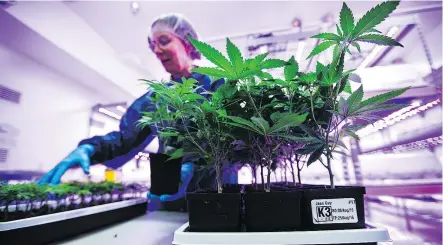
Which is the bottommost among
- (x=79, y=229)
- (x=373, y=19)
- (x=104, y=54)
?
(x=79, y=229)

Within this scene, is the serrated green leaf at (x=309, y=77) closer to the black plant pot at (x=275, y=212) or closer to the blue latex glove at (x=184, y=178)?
the black plant pot at (x=275, y=212)

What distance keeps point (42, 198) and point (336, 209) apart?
1.03m

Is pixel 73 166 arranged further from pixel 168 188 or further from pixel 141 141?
pixel 168 188

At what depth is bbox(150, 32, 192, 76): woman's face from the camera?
5.98ft

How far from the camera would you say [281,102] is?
62 centimetres

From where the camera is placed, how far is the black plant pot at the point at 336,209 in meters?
0.54

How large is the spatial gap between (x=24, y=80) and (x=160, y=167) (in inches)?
75.0

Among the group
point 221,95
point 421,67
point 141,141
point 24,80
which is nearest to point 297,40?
point 421,67

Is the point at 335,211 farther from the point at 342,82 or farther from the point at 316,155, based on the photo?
the point at 342,82

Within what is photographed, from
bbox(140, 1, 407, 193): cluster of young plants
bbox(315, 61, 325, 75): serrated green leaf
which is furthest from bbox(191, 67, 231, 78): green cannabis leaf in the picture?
bbox(315, 61, 325, 75): serrated green leaf

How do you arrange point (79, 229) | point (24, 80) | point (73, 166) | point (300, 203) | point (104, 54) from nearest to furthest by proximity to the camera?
point (300, 203) < point (79, 229) < point (73, 166) < point (24, 80) < point (104, 54)

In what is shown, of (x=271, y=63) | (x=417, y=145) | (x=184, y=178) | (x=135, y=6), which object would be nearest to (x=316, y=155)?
(x=271, y=63)

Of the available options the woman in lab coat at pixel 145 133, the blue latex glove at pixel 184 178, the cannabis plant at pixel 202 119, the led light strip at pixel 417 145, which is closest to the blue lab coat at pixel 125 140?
the woman in lab coat at pixel 145 133

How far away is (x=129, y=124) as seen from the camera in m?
1.71
